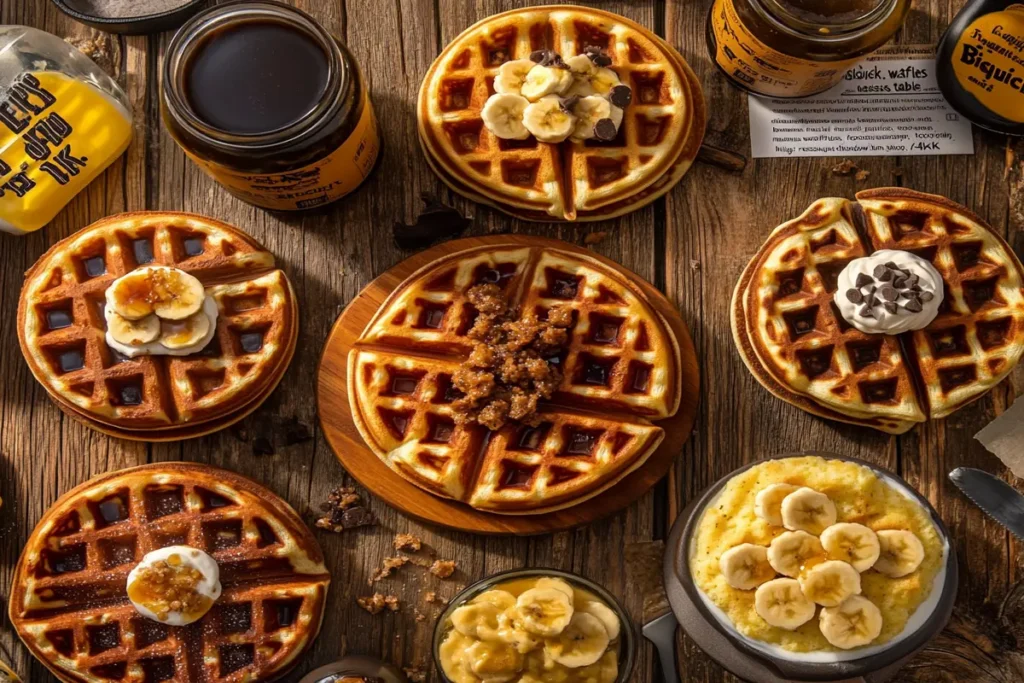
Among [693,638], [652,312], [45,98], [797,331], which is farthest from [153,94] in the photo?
[693,638]

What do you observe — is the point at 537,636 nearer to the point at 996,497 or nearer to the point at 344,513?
the point at 344,513

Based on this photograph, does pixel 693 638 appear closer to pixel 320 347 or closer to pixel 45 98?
pixel 320 347

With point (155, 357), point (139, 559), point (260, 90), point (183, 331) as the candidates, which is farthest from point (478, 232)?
point (139, 559)

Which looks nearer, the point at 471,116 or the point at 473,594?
the point at 473,594

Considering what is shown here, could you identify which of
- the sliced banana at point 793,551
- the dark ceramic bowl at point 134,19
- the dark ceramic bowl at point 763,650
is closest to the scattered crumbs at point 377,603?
the dark ceramic bowl at point 763,650

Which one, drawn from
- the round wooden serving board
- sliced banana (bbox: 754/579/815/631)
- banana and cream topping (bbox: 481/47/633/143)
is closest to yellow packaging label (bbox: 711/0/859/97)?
banana and cream topping (bbox: 481/47/633/143)

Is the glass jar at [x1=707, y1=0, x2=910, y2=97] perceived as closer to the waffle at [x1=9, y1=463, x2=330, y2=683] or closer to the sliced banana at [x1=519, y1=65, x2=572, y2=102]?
the sliced banana at [x1=519, y1=65, x2=572, y2=102]
